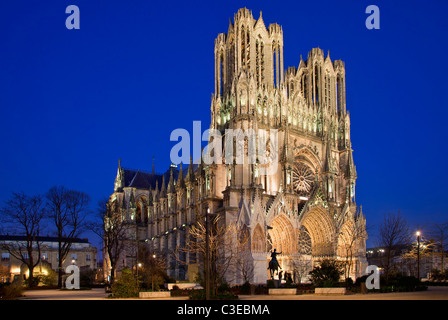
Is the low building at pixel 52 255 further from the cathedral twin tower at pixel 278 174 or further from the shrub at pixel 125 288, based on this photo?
the shrub at pixel 125 288

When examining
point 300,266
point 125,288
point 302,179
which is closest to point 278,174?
point 302,179

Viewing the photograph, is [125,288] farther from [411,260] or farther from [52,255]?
[52,255]

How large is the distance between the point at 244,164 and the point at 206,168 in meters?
7.25

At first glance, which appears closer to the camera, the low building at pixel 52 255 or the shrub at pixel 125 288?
the shrub at pixel 125 288

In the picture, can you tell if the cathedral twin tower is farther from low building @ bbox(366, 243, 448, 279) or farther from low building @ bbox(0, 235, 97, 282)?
low building @ bbox(0, 235, 97, 282)

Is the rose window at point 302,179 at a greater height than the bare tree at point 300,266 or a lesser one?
greater

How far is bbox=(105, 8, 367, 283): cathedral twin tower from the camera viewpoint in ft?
170

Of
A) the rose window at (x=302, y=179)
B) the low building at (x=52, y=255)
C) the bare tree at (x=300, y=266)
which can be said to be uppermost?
the rose window at (x=302, y=179)

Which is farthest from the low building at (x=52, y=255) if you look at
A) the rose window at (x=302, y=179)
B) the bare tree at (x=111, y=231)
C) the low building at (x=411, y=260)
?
the low building at (x=411, y=260)

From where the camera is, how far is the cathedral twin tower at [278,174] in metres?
51.9

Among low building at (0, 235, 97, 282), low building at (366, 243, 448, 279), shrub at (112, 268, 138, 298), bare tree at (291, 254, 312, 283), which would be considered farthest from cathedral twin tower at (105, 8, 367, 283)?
low building at (0, 235, 97, 282)

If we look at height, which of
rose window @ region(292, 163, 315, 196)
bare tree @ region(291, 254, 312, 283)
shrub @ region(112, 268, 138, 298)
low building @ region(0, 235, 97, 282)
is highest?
rose window @ region(292, 163, 315, 196)

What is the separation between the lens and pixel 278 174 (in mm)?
56250

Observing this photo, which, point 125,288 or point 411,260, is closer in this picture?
point 125,288
